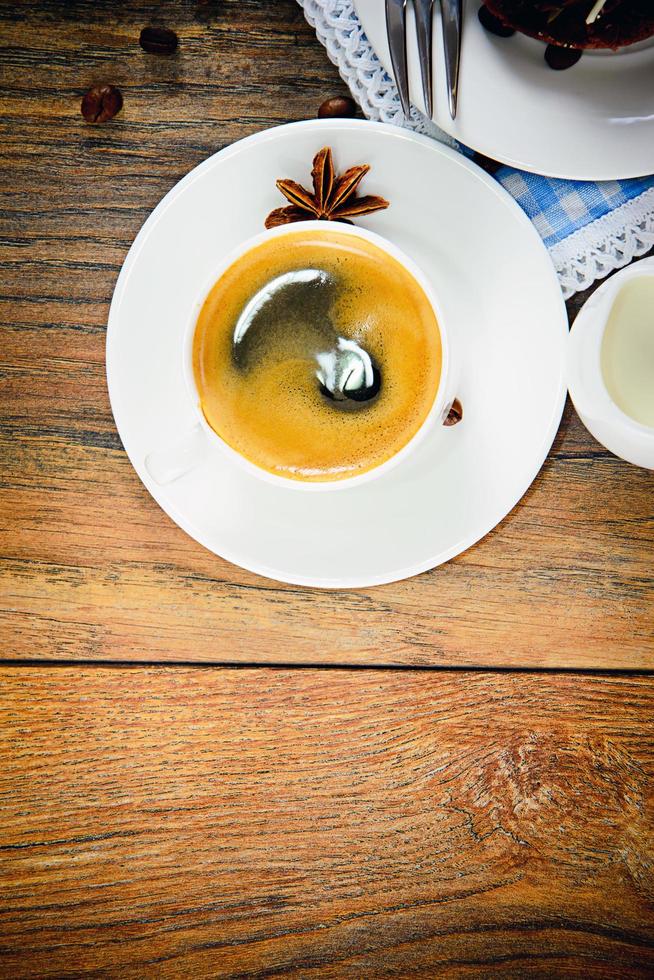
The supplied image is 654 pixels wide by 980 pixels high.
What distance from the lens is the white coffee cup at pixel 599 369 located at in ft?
2.41

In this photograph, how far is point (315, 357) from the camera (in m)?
0.75

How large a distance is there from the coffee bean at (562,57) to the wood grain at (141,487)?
244mm

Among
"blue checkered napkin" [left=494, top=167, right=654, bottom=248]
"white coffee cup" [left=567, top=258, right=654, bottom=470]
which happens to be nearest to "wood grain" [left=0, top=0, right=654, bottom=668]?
"white coffee cup" [left=567, top=258, right=654, bottom=470]

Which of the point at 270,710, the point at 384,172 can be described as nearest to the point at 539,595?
the point at 270,710

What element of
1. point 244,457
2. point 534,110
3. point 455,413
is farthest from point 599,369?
point 244,457

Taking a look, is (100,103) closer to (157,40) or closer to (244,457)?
(157,40)

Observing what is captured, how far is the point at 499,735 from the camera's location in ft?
2.98

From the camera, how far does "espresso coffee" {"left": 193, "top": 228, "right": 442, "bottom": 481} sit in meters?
0.74

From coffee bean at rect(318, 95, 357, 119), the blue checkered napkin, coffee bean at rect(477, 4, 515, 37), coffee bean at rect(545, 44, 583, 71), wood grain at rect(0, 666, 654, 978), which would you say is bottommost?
wood grain at rect(0, 666, 654, 978)

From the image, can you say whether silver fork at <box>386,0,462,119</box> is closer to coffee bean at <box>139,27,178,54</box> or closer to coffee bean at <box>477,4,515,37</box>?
coffee bean at <box>477,4,515,37</box>

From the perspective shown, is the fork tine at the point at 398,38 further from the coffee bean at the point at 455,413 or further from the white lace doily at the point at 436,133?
the coffee bean at the point at 455,413

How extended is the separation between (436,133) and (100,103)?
0.39 m

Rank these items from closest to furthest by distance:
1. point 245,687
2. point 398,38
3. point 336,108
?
1. point 398,38
2. point 336,108
3. point 245,687

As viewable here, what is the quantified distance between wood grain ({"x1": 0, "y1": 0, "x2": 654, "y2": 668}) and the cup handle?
152 mm
